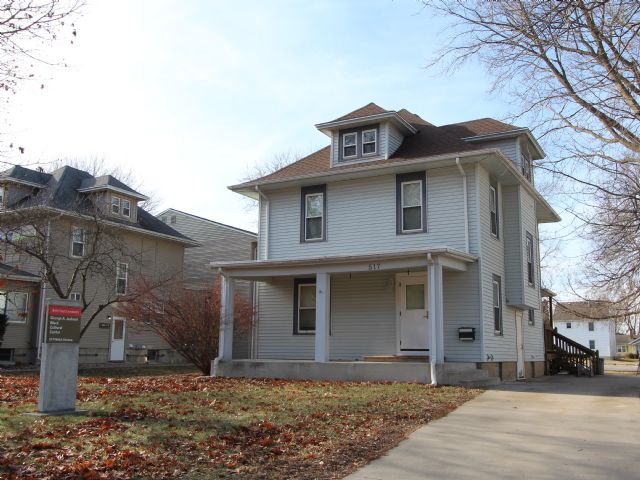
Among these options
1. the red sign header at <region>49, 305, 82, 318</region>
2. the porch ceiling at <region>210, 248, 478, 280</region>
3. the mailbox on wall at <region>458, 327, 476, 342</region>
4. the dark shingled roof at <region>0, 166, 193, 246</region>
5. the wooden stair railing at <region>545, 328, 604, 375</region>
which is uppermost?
the dark shingled roof at <region>0, 166, 193, 246</region>

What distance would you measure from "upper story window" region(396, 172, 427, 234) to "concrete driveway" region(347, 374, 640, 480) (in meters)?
7.33

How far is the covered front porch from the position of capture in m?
15.8

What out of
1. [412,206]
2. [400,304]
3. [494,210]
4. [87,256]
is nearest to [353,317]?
[400,304]

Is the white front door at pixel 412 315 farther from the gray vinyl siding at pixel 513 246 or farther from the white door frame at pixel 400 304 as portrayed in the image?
the gray vinyl siding at pixel 513 246

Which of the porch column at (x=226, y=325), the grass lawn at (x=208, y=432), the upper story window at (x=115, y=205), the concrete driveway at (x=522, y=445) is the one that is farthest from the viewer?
the upper story window at (x=115, y=205)

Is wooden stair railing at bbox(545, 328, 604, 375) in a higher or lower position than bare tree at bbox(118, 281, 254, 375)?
lower

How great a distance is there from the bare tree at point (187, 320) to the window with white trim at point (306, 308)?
1984 millimetres

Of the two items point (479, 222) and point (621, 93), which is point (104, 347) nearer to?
point (479, 222)

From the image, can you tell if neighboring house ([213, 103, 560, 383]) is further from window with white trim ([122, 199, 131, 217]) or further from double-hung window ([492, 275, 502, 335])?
window with white trim ([122, 199, 131, 217])

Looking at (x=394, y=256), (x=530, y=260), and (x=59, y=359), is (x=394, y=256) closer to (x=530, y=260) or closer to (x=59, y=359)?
(x=530, y=260)

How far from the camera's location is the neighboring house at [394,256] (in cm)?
1706

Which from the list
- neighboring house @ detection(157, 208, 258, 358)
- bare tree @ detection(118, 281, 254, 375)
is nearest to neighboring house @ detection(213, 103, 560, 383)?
bare tree @ detection(118, 281, 254, 375)

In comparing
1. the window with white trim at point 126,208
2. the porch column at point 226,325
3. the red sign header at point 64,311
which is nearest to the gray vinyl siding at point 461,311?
the porch column at point 226,325

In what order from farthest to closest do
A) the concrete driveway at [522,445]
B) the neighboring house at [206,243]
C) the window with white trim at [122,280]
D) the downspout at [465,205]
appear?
1. the neighboring house at [206,243]
2. the window with white trim at [122,280]
3. the downspout at [465,205]
4. the concrete driveway at [522,445]
